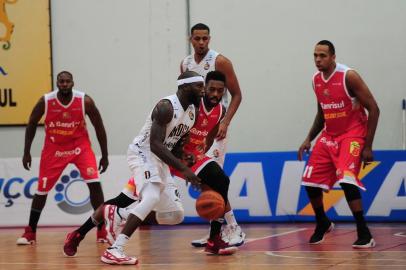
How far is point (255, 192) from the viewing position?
45.8ft

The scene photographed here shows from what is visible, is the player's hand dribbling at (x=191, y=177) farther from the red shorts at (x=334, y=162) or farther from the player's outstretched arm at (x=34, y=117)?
the player's outstretched arm at (x=34, y=117)

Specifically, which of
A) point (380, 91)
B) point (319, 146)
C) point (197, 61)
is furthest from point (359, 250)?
point (380, 91)

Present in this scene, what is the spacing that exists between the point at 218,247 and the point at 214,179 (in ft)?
2.41

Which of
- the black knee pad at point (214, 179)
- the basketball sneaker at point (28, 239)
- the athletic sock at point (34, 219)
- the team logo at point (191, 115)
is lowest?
the basketball sneaker at point (28, 239)

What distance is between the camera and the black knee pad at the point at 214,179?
961 centimetres

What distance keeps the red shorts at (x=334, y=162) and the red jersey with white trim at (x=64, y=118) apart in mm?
3265

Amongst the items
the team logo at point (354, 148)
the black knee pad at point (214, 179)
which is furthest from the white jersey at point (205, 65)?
the team logo at point (354, 148)

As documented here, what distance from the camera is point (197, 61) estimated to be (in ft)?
36.2

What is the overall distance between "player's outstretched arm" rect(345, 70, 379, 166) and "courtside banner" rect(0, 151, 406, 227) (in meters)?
3.06

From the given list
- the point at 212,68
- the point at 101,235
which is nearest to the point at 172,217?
the point at 212,68

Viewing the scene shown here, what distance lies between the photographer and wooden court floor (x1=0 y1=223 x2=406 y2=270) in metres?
8.73

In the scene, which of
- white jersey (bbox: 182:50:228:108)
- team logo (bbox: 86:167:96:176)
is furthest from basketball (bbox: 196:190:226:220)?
team logo (bbox: 86:167:96:176)

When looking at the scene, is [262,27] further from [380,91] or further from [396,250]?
[396,250]

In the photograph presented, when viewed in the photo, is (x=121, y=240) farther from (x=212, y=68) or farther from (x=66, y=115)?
(x=66, y=115)
